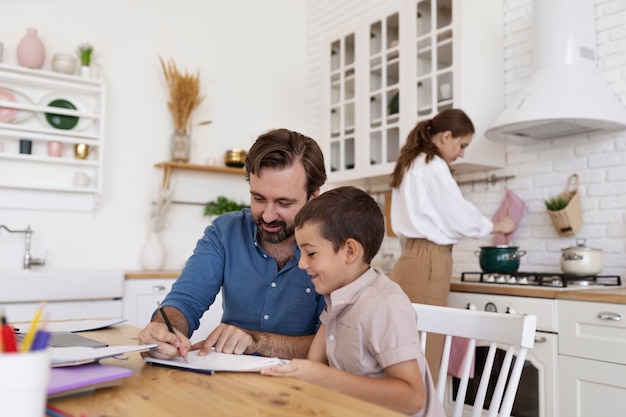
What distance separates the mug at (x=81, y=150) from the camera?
3.77 meters

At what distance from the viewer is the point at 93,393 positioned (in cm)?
90

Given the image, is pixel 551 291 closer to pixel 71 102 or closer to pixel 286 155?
pixel 286 155

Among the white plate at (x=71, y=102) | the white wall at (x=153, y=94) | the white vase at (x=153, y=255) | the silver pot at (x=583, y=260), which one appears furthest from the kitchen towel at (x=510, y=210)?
the white plate at (x=71, y=102)

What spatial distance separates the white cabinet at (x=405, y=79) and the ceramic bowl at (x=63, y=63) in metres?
1.72

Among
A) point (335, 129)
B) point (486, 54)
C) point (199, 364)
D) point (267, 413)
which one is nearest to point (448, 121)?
point (486, 54)

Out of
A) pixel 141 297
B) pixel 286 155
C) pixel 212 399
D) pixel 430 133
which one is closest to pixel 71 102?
pixel 141 297

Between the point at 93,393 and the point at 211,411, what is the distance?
21 cm

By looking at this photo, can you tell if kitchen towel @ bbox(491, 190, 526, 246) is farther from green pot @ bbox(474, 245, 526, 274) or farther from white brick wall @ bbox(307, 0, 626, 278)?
green pot @ bbox(474, 245, 526, 274)

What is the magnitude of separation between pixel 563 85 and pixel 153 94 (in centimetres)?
270

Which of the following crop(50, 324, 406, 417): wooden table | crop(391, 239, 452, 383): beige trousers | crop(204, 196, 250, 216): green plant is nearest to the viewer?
crop(50, 324, 406, 417): wooden table

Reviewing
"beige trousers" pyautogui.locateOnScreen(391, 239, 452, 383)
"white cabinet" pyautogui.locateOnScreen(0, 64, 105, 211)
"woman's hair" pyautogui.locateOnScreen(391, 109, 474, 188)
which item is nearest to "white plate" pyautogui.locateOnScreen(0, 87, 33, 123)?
"white cabinet" pyautogui.locateOnScreen(0, 64, 105, 211)

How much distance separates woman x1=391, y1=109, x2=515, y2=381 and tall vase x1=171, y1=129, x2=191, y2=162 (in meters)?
1.77

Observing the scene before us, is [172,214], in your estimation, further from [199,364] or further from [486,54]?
[199,364]

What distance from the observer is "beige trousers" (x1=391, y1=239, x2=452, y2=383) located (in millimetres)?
2785
